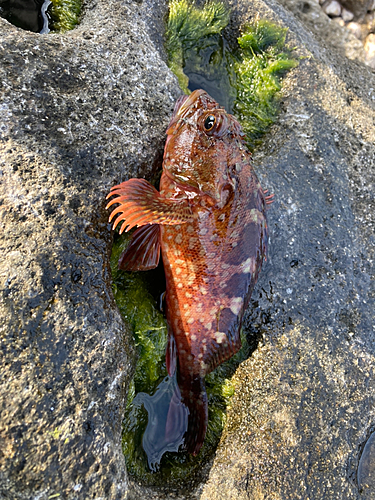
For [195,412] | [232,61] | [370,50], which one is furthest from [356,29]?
[195,412]

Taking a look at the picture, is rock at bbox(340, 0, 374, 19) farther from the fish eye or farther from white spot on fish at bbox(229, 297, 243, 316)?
white spot on fish at bbox(229, 297, 243, 316)

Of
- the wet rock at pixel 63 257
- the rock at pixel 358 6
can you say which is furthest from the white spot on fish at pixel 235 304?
the rock at pixel 358 6

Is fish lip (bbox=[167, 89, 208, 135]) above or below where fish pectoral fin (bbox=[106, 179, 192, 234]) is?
above

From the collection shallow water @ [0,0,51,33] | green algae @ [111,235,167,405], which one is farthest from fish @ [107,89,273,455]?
shallow water @ [0,0,51,33]

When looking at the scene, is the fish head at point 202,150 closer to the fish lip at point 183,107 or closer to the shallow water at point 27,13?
the fish lip at point 183,107

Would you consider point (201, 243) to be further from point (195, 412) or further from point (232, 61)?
point (232, 61)
